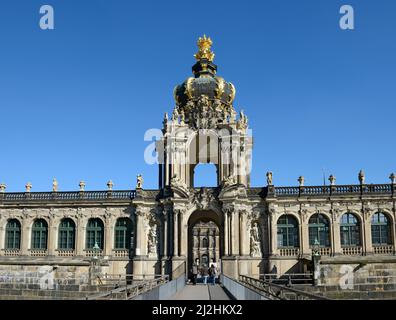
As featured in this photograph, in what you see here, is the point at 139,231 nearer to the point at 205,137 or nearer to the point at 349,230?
the point at 205,137

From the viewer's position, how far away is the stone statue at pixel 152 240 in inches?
1788

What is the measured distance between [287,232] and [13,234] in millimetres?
26171

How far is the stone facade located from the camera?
43.9 metres

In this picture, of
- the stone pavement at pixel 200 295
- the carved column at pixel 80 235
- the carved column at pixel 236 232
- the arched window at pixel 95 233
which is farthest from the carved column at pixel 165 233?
the stone pavement at pixel 200 295

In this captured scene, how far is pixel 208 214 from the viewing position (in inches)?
1891

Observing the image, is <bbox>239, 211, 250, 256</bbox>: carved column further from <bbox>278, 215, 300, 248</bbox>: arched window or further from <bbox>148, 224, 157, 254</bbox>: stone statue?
<bbox>148, 224, 157, 254</bbox>: stone statue

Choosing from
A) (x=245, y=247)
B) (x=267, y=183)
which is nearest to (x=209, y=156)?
(x=267, y=183)

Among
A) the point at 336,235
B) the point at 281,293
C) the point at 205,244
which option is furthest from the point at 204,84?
the point at 205,244

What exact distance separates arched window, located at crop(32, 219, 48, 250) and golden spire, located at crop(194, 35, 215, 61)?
2254cm

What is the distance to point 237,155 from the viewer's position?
46.6m

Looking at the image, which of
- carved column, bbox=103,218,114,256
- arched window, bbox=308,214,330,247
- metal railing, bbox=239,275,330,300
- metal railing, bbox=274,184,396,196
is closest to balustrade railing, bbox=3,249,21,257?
carved column, bbox=103,218,114,256

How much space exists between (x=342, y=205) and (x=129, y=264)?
19807mm
